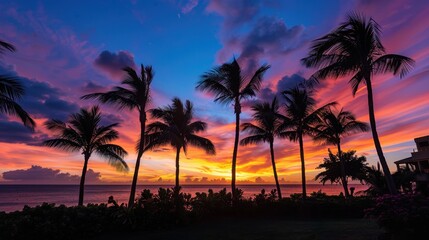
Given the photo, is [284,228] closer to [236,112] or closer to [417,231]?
[417,231]

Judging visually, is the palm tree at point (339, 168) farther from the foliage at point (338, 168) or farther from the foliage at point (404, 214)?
the foliage at point (404, 214)

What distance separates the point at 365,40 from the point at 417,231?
9.23 metres

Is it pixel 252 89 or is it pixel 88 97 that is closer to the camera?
pixel 88 97

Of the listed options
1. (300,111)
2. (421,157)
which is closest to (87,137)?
(300,111)

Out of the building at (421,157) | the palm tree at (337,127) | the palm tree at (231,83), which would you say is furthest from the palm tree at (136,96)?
the building at (421,157)

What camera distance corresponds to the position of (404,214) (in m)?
7.74

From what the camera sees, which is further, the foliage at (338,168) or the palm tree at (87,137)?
the foliage at (338,168)

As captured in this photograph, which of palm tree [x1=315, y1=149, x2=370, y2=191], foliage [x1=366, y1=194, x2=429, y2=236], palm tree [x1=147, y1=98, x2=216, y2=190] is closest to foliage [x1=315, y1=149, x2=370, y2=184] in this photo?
palm tree [x1=315, y1=149, x2=370, y2=191]

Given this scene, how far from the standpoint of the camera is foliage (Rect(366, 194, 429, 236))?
768 cm

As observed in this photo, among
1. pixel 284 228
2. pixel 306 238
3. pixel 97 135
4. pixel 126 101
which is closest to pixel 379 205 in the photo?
pixel 306 238

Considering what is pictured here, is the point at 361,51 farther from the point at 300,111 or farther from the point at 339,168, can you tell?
the point at 339,168

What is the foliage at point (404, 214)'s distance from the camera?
768cm

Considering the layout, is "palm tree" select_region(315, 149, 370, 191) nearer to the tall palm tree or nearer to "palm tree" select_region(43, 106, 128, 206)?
the tall palm tree

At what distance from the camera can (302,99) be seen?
2584 centimetres
